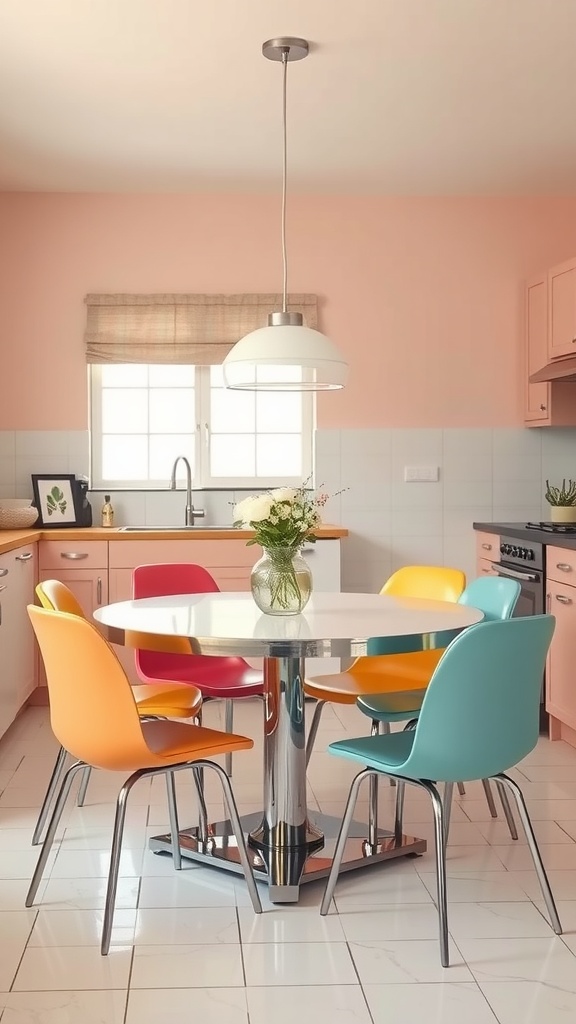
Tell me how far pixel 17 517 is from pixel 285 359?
246 cm

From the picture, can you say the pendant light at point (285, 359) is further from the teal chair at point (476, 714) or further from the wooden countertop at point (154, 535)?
the wooden countertop at point (154, 535)

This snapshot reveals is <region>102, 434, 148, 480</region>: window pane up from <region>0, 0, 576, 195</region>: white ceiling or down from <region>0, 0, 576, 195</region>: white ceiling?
down

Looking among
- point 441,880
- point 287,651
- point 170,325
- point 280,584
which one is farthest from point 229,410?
point 441,880

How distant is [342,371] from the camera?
3488 millimetres

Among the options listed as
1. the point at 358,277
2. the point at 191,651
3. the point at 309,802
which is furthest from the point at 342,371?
the point at 358,277

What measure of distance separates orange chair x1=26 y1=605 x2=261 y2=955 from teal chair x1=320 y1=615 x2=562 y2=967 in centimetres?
48

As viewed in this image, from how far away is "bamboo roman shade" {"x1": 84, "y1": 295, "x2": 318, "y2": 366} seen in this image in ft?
18.9

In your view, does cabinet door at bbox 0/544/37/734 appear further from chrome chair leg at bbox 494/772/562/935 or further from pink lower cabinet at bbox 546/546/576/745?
chrome chair leg at bbox 494/772/562/935

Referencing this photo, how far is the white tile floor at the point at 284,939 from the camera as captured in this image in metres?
2.35

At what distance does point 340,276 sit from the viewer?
584cm

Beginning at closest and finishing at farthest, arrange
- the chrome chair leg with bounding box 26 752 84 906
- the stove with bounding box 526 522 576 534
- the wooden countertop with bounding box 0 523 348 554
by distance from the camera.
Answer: the chrome chair leg with bounding box 26 752 84 906, the stove with bounding box 526 522 576 534, the wooden countertop with bounding box 0 523 348 554

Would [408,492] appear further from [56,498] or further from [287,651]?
[287,651]

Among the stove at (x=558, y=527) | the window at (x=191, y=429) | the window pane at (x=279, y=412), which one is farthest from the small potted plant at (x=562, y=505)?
the window pane at (x=279, y=412)

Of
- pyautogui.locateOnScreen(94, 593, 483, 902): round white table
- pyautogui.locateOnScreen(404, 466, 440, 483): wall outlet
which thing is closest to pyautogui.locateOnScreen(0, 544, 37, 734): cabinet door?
pyautogui.locateOnScreen(94, 593, 483, 902): round white table
